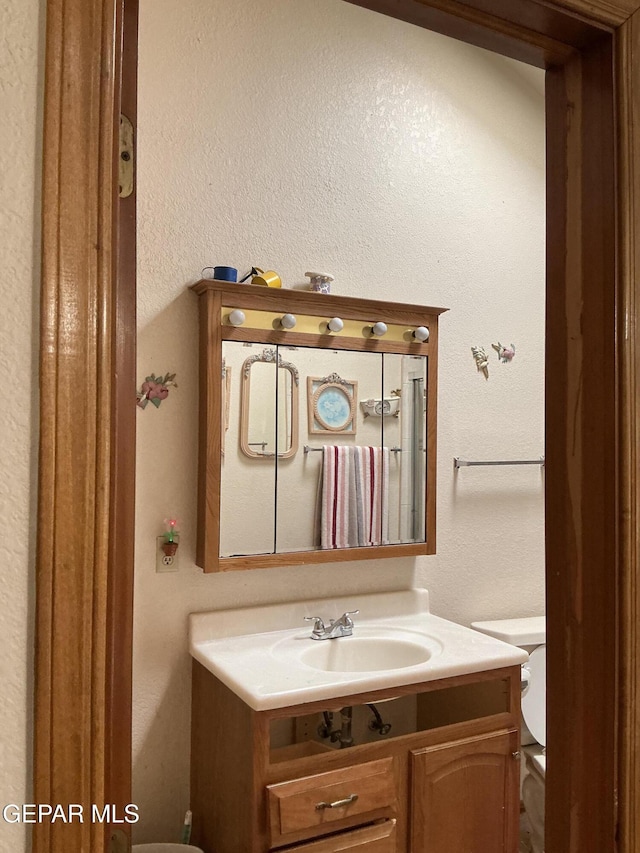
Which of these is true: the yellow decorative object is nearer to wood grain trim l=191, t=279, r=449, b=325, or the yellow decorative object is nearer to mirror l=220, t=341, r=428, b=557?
wood grain trim l=191, t=279, r=449, b=325

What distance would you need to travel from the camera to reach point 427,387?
2.25m

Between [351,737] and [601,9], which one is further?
[351,737]

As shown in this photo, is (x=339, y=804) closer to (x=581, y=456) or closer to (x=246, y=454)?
(x=246, y=454)

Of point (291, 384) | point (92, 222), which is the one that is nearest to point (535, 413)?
point (291, 384)

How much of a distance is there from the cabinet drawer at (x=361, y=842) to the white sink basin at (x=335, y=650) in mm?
329

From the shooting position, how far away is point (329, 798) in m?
1.52

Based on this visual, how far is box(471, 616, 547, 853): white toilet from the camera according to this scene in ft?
6.71

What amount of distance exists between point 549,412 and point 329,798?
116 centimetres

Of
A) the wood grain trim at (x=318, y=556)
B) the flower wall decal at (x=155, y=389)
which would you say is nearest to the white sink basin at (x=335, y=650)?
the wood grain trim at (x=318, y=556)

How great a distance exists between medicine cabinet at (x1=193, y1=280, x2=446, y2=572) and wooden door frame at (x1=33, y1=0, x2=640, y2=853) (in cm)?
121

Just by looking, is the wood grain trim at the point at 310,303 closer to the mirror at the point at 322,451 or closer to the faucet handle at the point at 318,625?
the mirror at the point at 322,451

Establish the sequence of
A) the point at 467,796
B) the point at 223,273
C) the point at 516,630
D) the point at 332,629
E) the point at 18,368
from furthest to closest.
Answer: the point at 516,630 < the point at 332,629 < the point at 223,273 < the point at 467,796 < the point at 18,368

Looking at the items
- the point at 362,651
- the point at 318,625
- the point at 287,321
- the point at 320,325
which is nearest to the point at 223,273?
the point at 287,321

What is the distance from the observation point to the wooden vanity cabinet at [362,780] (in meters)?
1.50
